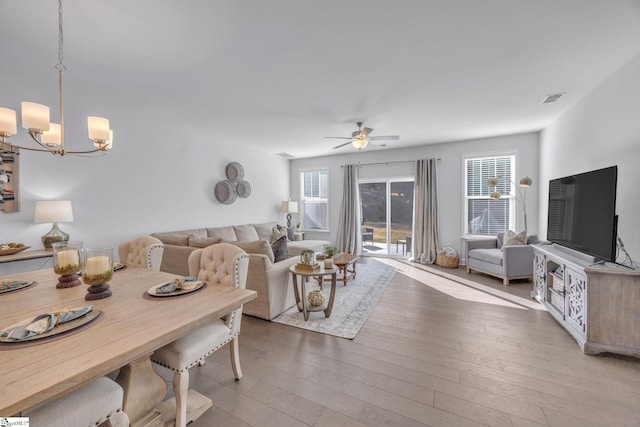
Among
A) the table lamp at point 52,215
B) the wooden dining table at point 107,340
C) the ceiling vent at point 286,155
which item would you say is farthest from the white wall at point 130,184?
the wooden dining table at point 107,340

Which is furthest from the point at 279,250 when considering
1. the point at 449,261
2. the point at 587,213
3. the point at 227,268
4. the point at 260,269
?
the point at 449,261

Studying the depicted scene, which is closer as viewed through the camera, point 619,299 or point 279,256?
point 619,299

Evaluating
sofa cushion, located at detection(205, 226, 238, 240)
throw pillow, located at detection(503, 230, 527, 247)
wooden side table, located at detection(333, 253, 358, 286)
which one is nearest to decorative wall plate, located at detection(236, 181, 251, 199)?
sofa cushion, located at detection(205, 226, 238, 240)

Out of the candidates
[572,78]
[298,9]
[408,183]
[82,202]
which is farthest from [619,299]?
[82,202]

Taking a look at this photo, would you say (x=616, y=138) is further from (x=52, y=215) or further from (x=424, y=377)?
(x=52, y=215)

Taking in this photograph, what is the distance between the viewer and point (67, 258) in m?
1.62

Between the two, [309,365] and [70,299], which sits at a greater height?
[70,299]

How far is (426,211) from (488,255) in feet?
5.31

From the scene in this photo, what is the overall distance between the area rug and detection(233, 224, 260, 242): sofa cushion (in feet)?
6.38

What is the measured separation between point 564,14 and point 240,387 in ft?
12.0

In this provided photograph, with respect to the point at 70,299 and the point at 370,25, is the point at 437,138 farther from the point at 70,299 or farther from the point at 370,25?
the point at 70,299

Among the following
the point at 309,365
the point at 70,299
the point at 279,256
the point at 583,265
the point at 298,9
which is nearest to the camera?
the point at 70,299

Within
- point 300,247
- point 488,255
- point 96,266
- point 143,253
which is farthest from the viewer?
point 300,247

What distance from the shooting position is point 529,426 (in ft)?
4.96
